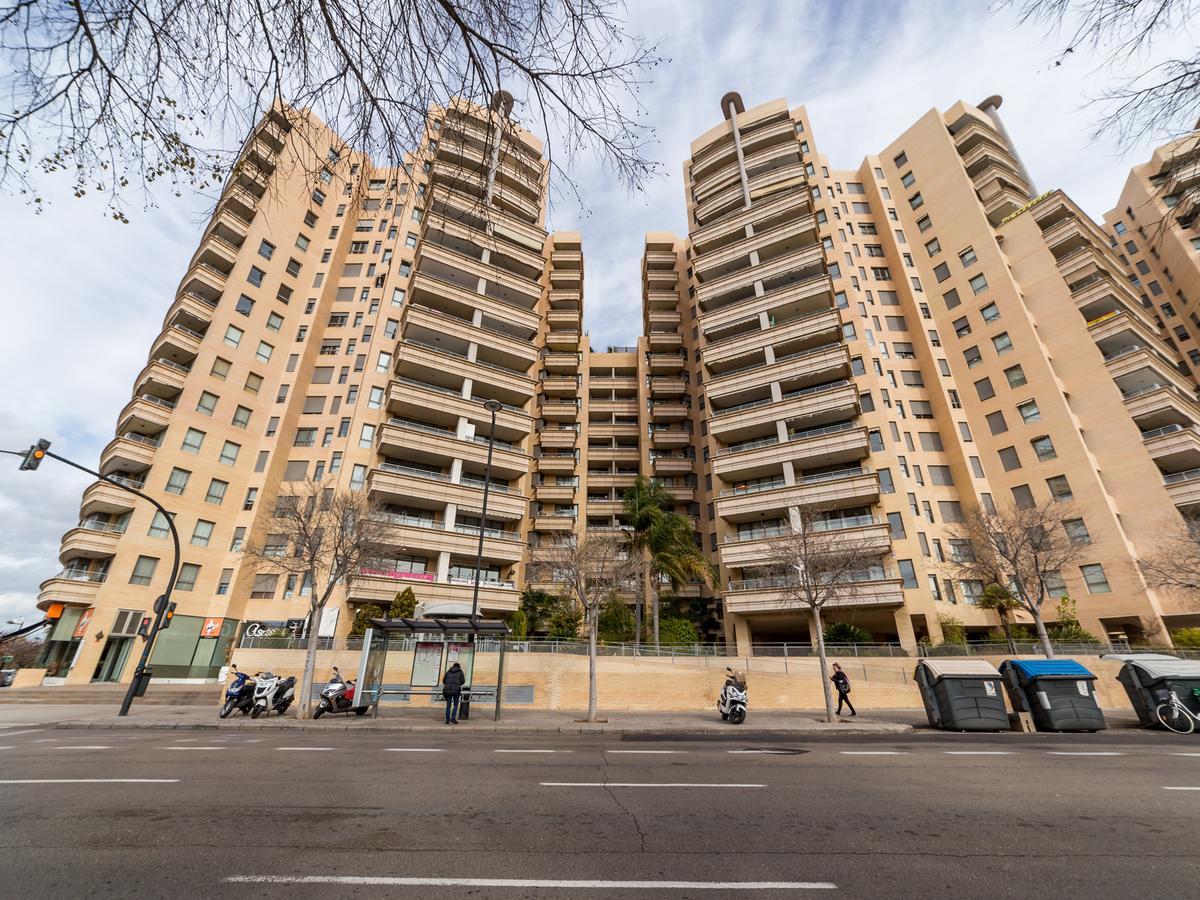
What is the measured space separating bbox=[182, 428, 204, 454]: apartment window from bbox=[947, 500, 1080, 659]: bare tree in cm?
4763

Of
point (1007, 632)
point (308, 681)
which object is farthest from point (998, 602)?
point (308, 681)

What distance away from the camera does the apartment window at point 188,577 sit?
31031 mm

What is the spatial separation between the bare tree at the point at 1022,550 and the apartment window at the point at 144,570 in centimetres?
4726

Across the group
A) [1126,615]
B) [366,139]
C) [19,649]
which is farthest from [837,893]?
[19,649]

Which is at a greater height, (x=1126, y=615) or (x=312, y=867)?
(x=1126, y=615)

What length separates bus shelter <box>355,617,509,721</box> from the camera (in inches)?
659

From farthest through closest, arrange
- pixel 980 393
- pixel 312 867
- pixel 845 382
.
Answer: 1. pixel 980 393
2. pixel 845 382
3. pixel 312 867

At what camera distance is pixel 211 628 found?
3086 cm

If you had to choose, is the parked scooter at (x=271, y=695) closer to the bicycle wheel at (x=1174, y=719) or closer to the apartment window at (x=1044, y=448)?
the bicycle wheel at (x=1174, y=719)

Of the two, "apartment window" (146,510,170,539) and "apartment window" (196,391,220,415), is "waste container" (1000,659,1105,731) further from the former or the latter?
"apartment window" (196,391,220,415)

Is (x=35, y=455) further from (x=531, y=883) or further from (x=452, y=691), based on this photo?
(x=531, y=883)

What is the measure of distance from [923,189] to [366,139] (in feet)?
180

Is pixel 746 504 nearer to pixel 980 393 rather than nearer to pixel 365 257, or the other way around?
pixel 980 393

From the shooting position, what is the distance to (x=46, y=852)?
14.9 feet
